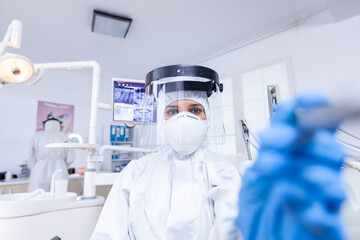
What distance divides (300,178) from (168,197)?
676mm

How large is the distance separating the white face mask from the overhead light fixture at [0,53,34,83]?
0.76 meters

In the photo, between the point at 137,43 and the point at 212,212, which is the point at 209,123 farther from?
the point at 137,43

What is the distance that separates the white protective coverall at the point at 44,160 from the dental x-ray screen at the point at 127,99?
70.5 inches

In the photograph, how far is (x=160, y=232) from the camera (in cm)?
75

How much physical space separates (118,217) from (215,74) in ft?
2.30

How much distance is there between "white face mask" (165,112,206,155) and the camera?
33.1 inches

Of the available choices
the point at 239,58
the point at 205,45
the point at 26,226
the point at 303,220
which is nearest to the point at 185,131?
the point at 303,220

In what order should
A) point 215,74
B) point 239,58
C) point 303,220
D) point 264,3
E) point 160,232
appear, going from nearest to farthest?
point 303,220 < point 160,232 < point 215,74 < point 239,58 < point 264,3

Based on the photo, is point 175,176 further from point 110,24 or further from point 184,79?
point 110,24

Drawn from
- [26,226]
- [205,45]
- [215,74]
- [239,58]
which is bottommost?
[26,226]

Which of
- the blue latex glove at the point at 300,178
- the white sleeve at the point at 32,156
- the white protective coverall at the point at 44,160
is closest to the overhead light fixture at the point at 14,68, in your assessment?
the blue latex glove at the point at 300,178

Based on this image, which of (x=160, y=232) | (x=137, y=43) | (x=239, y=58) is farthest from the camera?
(x=137, y=43)

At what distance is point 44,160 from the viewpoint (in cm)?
272

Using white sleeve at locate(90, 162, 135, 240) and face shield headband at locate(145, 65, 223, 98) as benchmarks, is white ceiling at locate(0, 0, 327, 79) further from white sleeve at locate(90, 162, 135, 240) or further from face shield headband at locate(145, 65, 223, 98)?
white sleeve at locate(90, 162, 135, 240)
